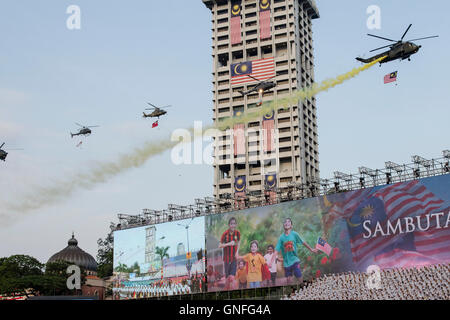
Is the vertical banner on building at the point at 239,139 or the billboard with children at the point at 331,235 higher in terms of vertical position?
the vertical banner on building at the point at 239,139

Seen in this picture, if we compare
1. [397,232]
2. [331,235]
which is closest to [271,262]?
[331,235]

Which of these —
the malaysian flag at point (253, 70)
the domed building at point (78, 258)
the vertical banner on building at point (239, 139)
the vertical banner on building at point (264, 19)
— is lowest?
the domed building at point (78, 258)

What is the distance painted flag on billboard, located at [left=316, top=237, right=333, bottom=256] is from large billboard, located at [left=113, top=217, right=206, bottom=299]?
23.5 metres

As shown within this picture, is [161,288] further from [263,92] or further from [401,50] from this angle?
[263,92]

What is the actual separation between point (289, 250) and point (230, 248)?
1199 cm

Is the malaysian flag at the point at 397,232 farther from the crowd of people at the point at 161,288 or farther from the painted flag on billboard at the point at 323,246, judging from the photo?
the crowd of people at the point at 161,288

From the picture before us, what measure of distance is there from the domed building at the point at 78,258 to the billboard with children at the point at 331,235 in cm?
7610

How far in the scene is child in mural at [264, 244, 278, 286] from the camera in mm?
90075

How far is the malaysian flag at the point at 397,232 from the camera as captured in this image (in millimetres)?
75562

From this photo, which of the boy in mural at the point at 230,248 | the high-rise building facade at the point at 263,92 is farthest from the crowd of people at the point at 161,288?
the high-rise building facade at the point at 263,92

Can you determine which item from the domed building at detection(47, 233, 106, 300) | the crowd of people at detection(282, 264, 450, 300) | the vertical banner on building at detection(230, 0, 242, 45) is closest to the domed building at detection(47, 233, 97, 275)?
the domed building at detection(47, 233, 106, 300)

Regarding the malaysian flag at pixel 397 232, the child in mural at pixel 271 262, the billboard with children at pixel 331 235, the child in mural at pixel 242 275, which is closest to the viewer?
the malaysian flag at pixel 397 232
